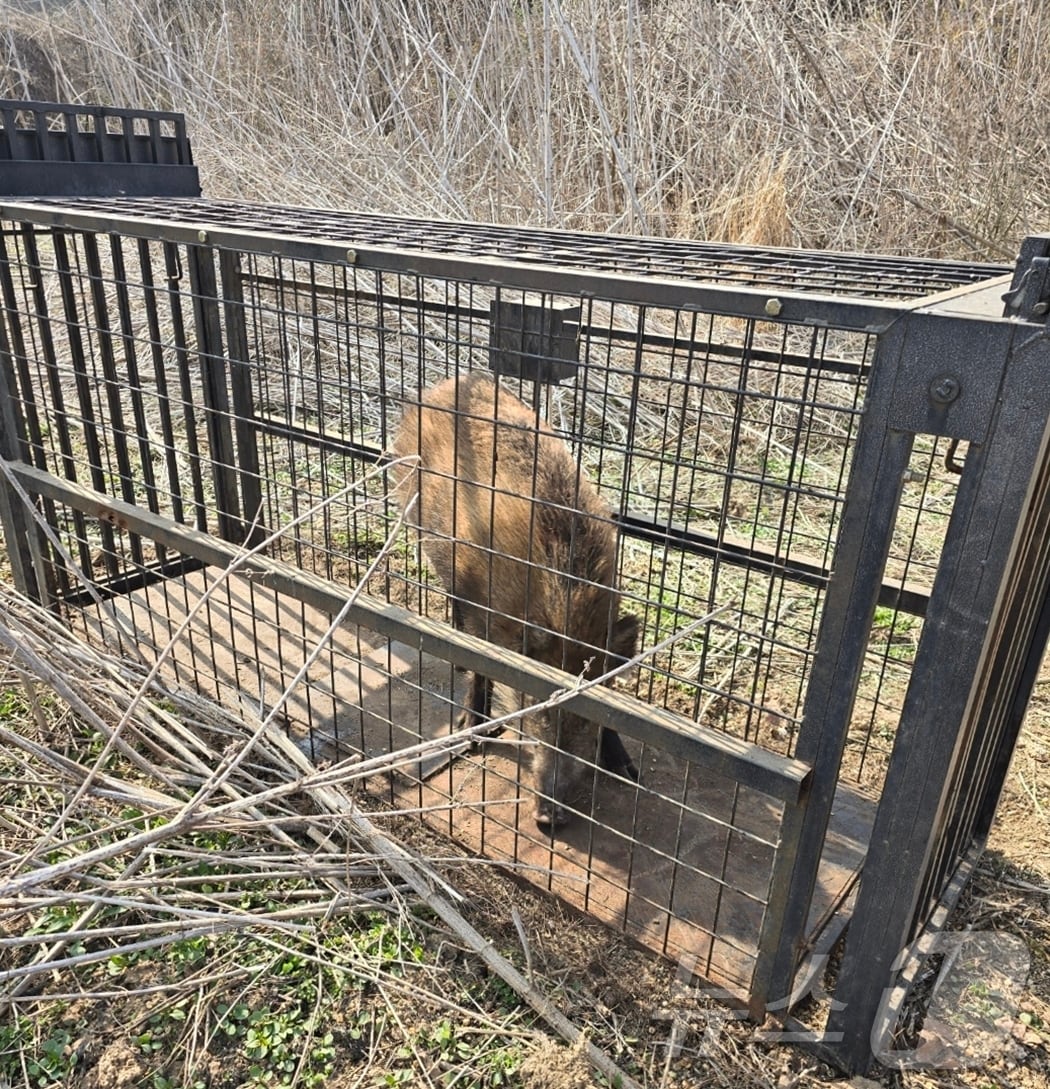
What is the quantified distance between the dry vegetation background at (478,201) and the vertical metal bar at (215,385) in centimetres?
122

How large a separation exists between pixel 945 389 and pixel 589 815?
1824mm

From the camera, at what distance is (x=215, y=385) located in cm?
393

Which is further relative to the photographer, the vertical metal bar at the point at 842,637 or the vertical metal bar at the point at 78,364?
the vertical metal bar at the point at 78,364

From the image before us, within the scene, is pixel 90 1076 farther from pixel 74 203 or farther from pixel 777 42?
pixel 777 42

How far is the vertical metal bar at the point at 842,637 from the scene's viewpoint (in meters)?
1.65

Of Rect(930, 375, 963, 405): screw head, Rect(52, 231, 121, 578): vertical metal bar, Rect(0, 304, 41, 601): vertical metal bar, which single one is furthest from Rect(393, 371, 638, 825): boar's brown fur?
Rect(0, 304, 41, 601): vertical metal bar

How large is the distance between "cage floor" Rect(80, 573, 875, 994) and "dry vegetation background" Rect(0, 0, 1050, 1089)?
14 centimetres

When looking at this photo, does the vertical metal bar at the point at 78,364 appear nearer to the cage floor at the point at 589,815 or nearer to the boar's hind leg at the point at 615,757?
the cage floor at the point at 589,815

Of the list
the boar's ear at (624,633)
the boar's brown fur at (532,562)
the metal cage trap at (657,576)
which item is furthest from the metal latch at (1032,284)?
the boar's ear at (624,633)

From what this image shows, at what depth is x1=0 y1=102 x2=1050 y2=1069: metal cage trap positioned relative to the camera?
1668 millimetres

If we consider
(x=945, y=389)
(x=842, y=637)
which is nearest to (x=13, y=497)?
(x=842, y=637)

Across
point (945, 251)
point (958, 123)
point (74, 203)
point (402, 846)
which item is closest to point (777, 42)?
point (958, 123)

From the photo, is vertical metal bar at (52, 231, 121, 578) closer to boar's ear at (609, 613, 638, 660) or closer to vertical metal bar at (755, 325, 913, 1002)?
boar's ear at (609, 613, 638, 660)

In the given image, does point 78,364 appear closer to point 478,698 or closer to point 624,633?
point 478,698
